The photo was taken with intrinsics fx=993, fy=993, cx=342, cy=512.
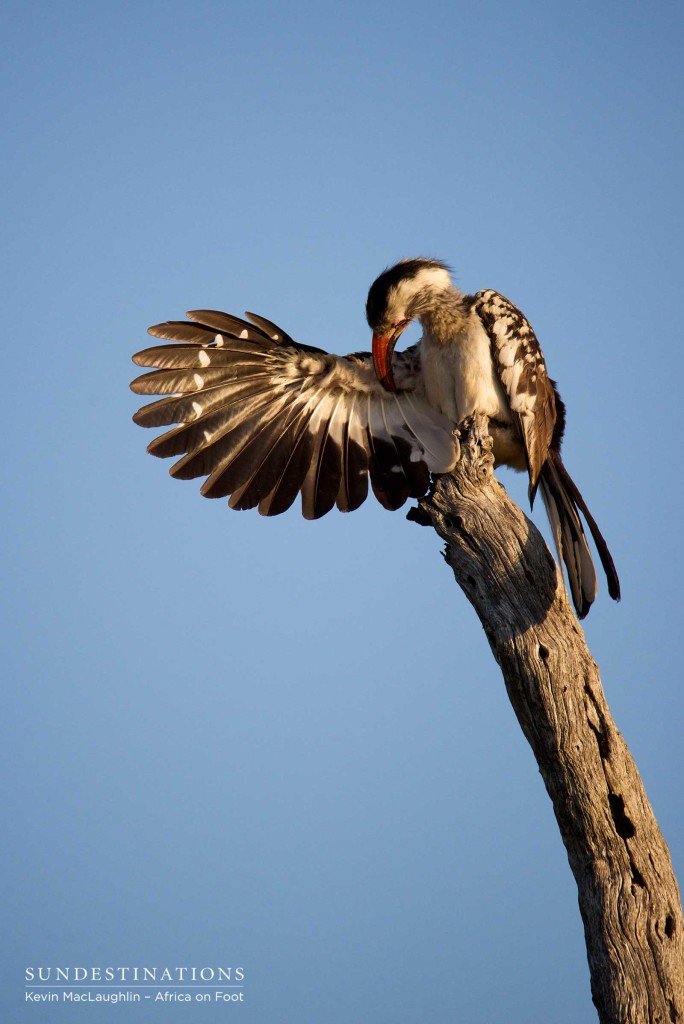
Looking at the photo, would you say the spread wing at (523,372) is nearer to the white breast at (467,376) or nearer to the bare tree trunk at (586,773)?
the white breast at (467,376)

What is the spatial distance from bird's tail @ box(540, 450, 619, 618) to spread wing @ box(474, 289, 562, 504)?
92 millimetres

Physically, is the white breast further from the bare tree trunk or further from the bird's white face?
the bare tree trunk

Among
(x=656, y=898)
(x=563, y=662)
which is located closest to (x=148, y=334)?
(x=563, y=662)

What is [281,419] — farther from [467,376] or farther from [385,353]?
[467,376]

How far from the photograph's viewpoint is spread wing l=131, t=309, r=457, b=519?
5.16m

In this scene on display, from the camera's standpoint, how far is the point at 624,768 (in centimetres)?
358

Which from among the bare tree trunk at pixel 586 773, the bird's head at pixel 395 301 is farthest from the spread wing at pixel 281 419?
the bare tree trunk at pixel 586 773

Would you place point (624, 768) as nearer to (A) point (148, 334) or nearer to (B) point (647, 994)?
(B) point (647, 994)

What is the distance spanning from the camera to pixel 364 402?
5.74m

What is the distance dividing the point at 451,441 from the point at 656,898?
9.31 ft

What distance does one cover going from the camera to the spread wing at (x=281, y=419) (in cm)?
516

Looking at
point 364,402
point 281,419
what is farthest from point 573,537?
point 281,419

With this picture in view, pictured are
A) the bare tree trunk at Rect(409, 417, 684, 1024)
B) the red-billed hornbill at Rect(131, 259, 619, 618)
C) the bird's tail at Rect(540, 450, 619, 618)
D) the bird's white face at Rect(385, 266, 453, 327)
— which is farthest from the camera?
the bird's white face at Rect(385, 266, 453, 327)

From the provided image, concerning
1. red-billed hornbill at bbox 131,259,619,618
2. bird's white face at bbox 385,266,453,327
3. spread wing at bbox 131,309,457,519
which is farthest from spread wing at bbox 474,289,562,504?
spread wing at bbox 131,309,457,519
